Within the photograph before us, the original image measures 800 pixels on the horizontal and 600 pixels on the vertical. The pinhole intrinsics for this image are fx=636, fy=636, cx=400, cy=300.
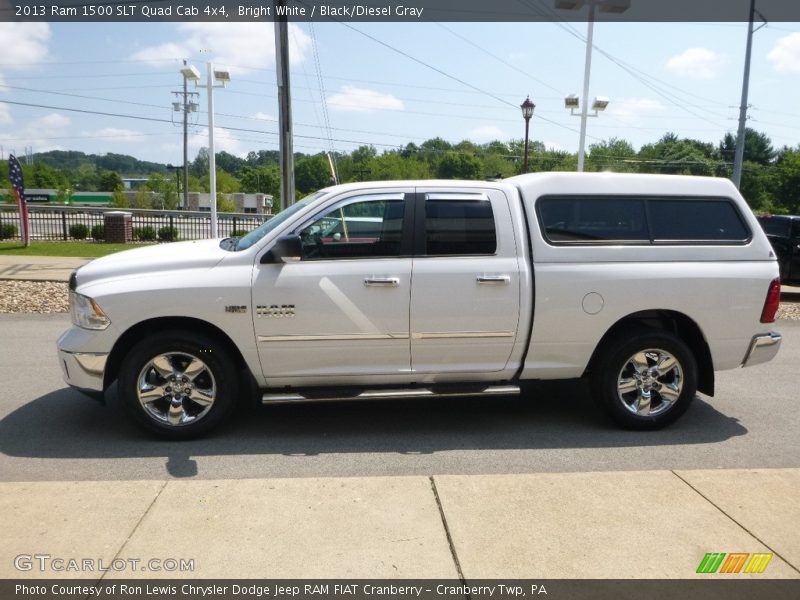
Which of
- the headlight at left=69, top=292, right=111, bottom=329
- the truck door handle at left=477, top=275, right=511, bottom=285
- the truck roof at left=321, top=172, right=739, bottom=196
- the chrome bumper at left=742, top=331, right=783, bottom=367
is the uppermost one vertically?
the truck roof at left=321, top=172, right=739, bottom=196

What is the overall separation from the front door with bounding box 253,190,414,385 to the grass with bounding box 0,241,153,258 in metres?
14.5

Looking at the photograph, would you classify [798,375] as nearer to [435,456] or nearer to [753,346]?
[753,346]

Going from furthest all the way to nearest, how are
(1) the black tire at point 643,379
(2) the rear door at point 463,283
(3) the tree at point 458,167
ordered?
(3) the tree at point 458,167 < (1) the black tire at point 643,379 < (2) the rear door at point 463,283

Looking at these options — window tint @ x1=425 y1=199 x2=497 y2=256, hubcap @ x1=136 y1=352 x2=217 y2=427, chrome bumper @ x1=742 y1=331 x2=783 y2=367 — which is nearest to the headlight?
hubcap @ x1=136 y1=352 x2=217 y2=427

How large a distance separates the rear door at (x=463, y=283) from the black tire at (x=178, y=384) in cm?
146

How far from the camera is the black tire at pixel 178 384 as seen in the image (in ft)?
15.3

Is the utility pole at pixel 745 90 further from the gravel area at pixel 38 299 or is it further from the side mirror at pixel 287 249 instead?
the side mirror at pixel 287 249

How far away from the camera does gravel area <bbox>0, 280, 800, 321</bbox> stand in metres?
10.4

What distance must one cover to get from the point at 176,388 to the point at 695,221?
14.2ft

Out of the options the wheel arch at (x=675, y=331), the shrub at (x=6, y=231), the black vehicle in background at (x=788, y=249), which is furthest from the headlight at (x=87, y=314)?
the shrub at (x=6, y=231)

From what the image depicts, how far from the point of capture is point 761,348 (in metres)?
5.21

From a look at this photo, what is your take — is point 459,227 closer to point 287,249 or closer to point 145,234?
point 287,249

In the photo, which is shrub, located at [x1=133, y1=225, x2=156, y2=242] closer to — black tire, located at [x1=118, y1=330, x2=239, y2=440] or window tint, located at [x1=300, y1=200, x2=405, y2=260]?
black tire, located at [x1=118, y1=330, x2=239, y2=440]

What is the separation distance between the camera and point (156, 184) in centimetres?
6988
